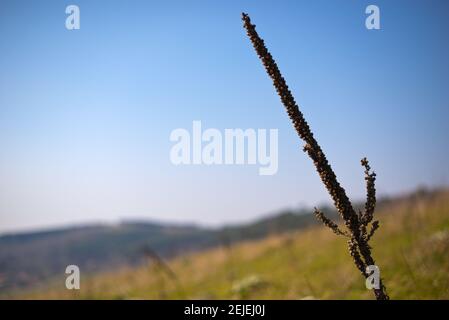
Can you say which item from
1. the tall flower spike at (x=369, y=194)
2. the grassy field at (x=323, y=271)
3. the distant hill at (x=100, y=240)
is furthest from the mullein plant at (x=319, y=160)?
the distant hill at (x=100, y=240)

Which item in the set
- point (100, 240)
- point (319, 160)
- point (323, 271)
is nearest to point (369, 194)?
point (319, 160)

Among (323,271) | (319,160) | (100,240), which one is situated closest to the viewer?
(319,160)

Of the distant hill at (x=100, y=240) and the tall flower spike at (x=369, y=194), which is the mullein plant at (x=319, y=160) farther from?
the distant hill at (x=100, y=240)

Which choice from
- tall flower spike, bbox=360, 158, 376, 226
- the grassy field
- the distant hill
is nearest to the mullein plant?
tall flower spike, bbox=360, 158, 376, 226

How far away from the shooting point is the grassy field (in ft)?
35.6

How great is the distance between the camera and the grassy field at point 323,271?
10.8 metres

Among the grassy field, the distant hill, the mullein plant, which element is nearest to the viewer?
the mullein plant

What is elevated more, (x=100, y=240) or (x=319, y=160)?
(x=100, y=240)

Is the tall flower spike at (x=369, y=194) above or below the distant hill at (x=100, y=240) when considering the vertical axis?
below

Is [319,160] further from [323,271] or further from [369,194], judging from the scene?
[323,271]

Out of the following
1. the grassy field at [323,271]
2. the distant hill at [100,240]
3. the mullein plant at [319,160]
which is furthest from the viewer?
the distant hill at [100,240]

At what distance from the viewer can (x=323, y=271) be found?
15641mm

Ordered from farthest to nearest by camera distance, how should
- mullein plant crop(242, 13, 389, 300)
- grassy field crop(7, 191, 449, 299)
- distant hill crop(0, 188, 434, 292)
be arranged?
distant hill crop(0, 188, 434, 292) < grassy field crop(7, 191, 449, 299) < mullein plant crop(242, 13, 389, 300)

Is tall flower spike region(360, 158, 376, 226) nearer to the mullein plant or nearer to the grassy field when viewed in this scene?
the mullein plant
